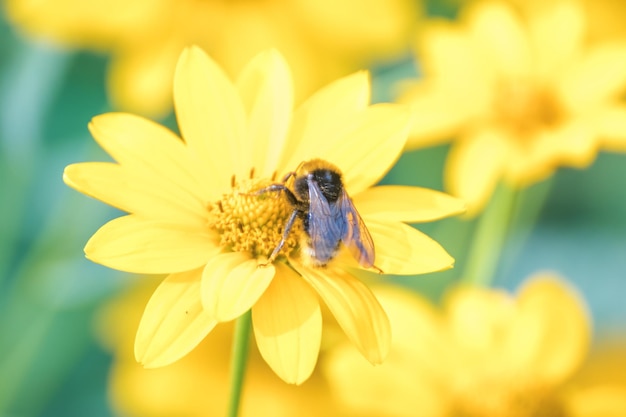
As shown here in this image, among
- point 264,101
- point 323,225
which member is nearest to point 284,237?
point 323,225

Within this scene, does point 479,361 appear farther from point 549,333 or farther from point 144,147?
point 144,147

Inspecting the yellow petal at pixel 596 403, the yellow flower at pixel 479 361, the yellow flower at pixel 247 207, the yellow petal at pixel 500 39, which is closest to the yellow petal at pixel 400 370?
the yellow flower at pixel 479 361

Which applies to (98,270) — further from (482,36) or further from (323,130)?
(323,130)

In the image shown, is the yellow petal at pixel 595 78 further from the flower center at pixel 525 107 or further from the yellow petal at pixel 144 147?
the yellow petal at pixel 144 147

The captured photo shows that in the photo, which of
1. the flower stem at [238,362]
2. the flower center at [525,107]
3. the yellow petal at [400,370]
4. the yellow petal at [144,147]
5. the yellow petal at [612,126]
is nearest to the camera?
the flower stem at [238,362]

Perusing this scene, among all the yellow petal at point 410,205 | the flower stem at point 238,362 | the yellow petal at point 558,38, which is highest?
the yellow petal at point 558,38

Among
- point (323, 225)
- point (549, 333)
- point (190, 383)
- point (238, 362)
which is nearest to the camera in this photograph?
point (238, 362)
